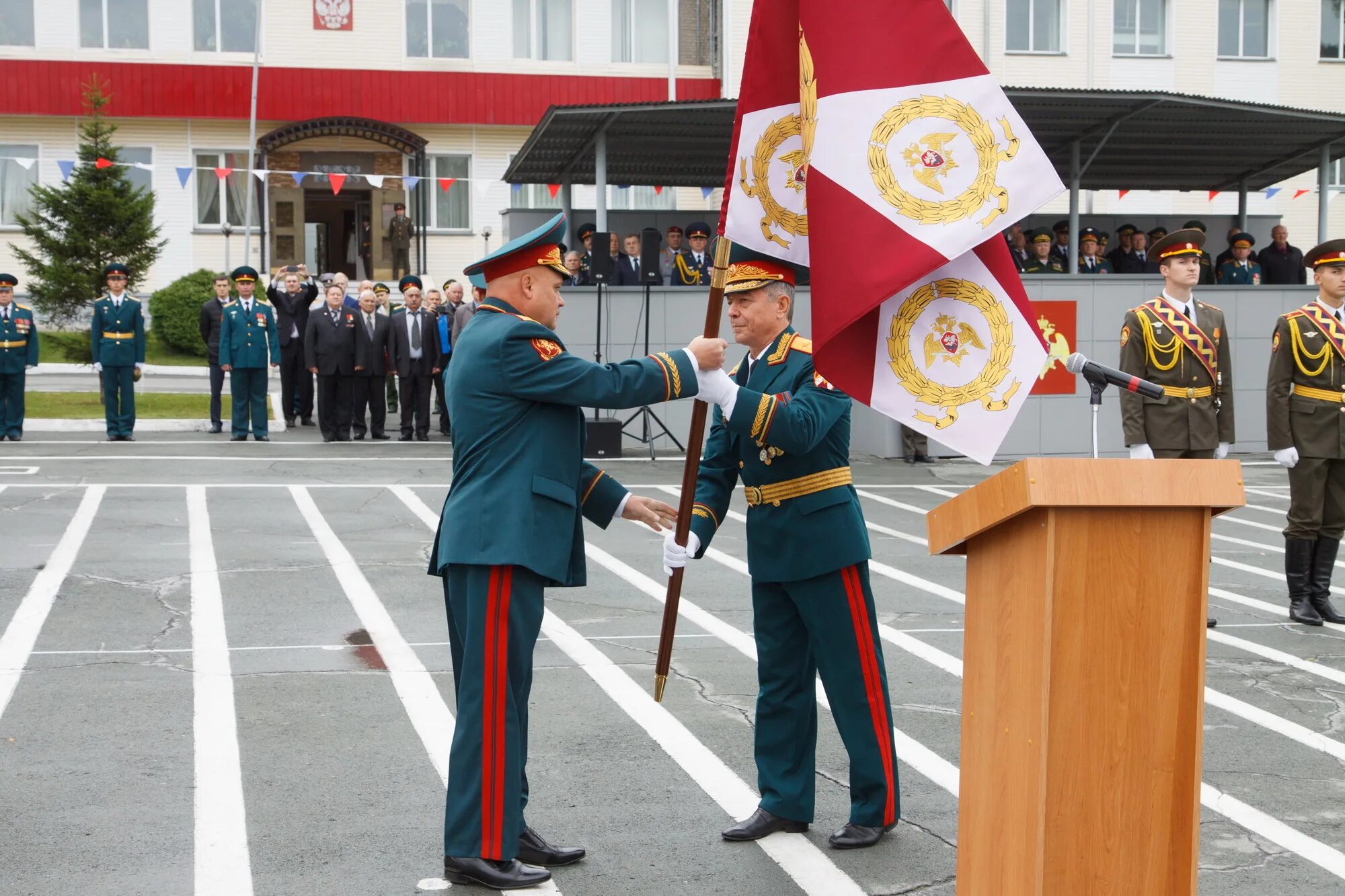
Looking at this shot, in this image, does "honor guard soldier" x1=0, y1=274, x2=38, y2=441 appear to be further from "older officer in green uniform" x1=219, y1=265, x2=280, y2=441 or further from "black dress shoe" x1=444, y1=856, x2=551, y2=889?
"black dress shoe" x1=444, y1=856, x2=551, y2=889

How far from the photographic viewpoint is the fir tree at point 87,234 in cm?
2988

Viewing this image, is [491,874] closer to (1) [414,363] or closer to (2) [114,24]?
(1) [414,363]

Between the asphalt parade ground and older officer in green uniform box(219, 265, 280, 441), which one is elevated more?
older officer in green uniform box(219, 265, 280, 441)

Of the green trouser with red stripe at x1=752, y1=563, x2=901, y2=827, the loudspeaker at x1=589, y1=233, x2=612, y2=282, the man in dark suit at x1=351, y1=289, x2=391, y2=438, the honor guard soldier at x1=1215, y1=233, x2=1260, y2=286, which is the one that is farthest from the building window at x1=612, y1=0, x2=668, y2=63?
the green trouser with red stripe at x1=752, y1=563, x2=901, y2=827

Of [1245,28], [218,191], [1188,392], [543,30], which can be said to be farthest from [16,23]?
[1188,392]

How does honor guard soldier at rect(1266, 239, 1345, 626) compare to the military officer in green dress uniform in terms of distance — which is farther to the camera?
honor guard soldier at rect(1266, 239, 1345, 626)

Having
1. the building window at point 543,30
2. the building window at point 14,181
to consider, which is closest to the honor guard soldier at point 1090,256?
the building window at point 543,30

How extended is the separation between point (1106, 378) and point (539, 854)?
2350 mm

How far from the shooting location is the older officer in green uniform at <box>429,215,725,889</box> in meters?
4.66

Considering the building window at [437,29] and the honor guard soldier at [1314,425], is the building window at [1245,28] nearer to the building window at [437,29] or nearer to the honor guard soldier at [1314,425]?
the building window at [437,29]

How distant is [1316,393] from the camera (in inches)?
348

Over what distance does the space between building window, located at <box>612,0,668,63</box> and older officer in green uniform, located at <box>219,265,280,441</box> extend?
70.9 feet

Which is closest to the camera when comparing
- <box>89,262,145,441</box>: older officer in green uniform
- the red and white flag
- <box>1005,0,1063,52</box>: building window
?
the red and white flag

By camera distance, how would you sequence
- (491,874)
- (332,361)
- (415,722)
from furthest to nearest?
1. (332,361)
2. (415,722)
3. (491,874)
